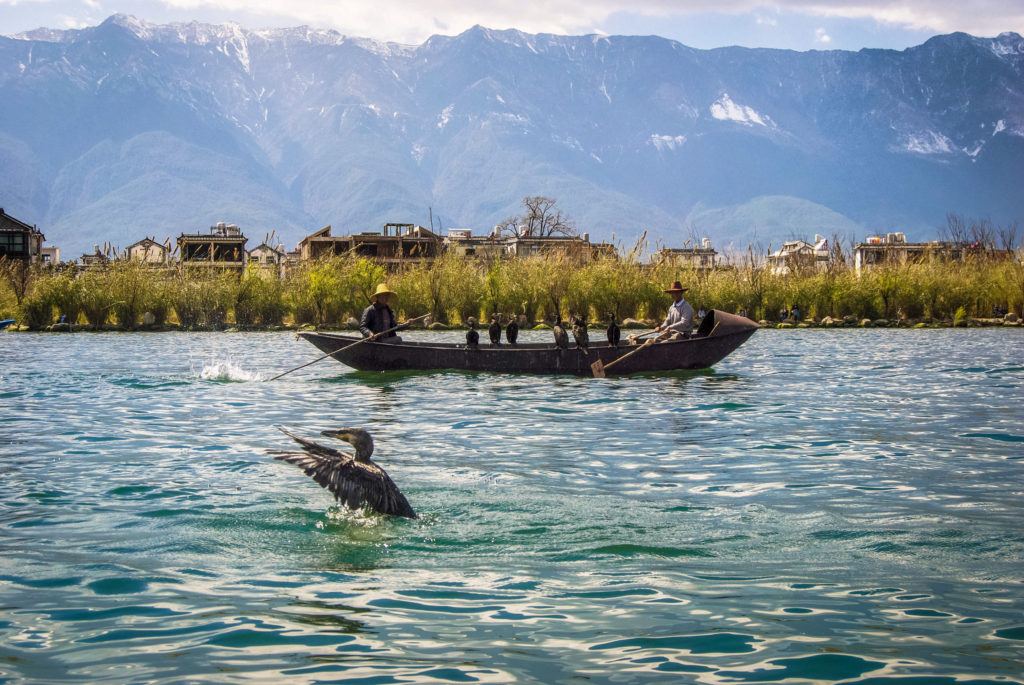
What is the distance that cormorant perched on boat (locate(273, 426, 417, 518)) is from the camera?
8.86 m

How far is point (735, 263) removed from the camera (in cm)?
5169

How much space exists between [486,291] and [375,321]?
69.4 feet

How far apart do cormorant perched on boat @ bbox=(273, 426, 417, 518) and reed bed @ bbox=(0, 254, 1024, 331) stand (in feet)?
118

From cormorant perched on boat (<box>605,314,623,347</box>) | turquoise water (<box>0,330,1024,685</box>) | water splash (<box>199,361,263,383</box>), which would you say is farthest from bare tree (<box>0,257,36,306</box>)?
turquoise water (<box>0,330,1024,685</box>)

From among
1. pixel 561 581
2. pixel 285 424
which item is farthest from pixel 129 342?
pixel 561 581

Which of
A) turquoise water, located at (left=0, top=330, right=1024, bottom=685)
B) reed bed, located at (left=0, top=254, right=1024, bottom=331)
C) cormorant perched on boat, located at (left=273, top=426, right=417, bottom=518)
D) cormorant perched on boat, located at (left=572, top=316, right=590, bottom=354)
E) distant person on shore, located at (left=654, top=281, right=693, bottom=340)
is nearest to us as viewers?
turquoise water, located at (left=0, top=330, right=1024, bottom=685)

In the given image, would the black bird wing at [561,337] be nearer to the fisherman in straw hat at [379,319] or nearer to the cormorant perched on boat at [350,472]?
the fisherman in straw hat at [379,319]

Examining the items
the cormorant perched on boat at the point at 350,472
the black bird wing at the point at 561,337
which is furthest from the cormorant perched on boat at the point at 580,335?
the cormorant perched on boat at the point at 350,472

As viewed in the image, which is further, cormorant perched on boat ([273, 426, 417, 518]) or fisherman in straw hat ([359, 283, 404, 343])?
fisherman in straw hat ([359, 283, 404, 343])

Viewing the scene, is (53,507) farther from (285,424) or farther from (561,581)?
(285,424)

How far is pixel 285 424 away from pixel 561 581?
945cm

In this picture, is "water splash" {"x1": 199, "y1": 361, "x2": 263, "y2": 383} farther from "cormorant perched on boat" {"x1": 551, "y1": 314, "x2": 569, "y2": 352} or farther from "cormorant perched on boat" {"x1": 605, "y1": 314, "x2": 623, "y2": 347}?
"cormorant perched on boat" {"x1": 605, "y1": 314, "x2": 623, "y2": 347}

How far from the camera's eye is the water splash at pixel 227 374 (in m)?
23.9

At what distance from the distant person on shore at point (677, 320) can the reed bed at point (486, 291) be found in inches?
778
